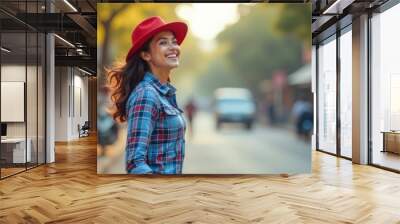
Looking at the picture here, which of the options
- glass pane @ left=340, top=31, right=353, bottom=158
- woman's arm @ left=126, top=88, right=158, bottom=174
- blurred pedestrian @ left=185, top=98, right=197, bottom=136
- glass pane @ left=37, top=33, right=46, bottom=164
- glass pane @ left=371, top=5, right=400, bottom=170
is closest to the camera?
woman's arm @ left=126, top=88, right=158, bottom=174

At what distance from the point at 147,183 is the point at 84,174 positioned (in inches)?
60.5

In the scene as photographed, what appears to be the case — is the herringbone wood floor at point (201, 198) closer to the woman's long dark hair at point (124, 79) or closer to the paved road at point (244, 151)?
the paved road at point (244, 151)

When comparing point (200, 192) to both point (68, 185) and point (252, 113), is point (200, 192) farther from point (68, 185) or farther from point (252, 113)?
point (68, 185)

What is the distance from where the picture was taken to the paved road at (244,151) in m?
6.53

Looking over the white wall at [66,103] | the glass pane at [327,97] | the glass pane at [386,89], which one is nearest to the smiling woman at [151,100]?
the glass pane at [386,89]

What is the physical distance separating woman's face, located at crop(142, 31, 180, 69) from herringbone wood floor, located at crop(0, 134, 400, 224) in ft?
5.92

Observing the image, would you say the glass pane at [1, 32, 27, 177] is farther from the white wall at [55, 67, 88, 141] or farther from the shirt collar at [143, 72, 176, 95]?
the white wall at [55, 67, 88, 141]

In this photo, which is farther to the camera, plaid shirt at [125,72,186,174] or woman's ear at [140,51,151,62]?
woman's ear at [140,51,151,62]

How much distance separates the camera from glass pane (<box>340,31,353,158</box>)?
9617mm

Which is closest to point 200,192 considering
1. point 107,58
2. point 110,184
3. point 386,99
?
point 110,184

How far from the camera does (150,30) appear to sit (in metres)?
6.10

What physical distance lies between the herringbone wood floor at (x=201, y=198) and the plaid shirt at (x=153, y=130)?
341 mm

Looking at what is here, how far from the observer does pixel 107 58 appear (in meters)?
6.39

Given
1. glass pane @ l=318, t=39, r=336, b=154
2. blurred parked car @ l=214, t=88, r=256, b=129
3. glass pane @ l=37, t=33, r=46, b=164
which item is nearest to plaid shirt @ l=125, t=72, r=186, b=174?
blurred parked car @ l=214, t=88, r=256, b=129
